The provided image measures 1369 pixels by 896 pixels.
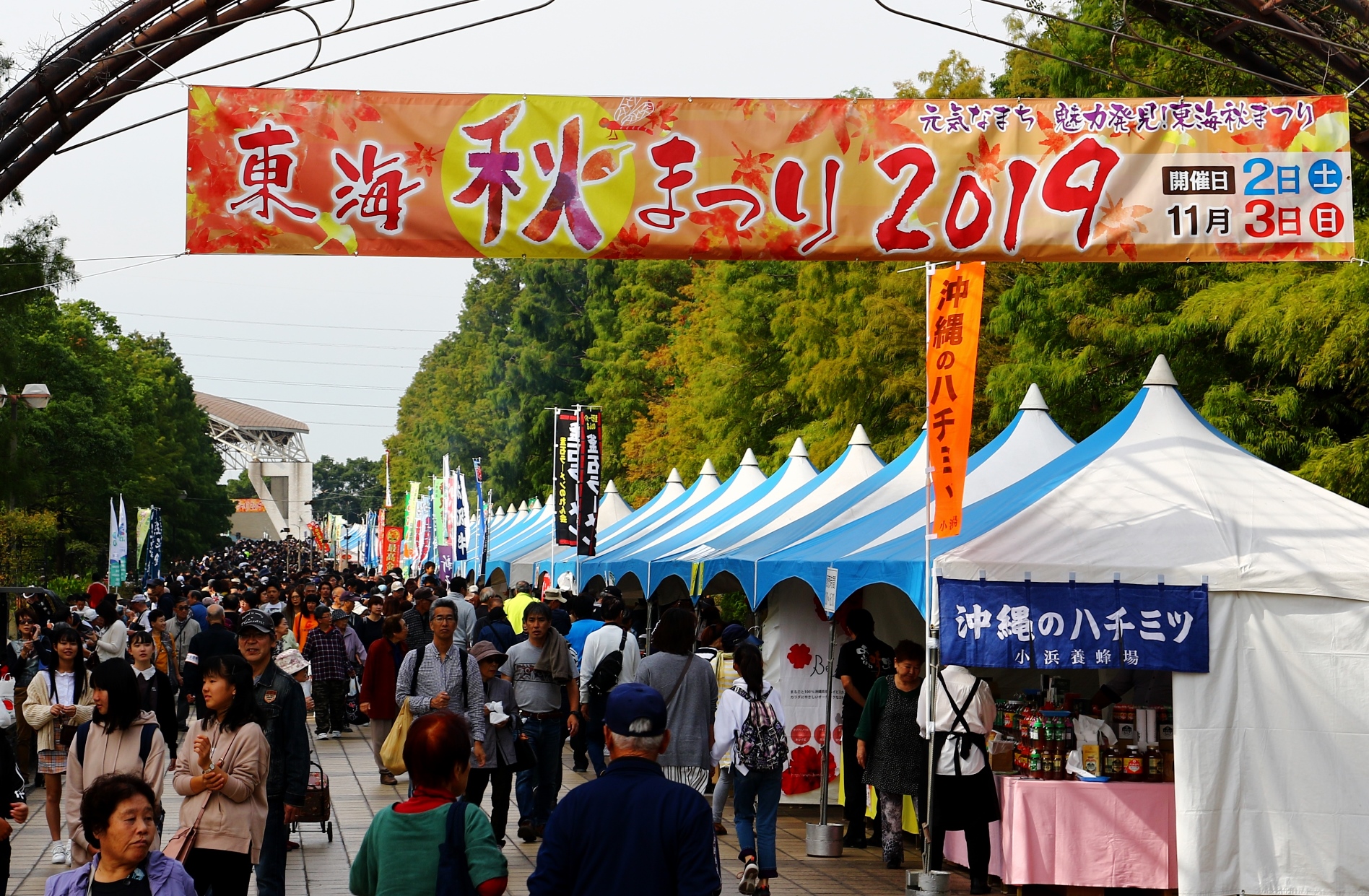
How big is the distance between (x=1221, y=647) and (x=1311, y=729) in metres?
0.74

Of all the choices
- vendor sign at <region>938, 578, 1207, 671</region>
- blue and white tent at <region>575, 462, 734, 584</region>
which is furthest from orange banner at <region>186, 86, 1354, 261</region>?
blue and white tent at <region>575, 462, 734, 584</region>

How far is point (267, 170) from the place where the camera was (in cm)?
851

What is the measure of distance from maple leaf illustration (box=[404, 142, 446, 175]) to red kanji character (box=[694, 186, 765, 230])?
1.45m

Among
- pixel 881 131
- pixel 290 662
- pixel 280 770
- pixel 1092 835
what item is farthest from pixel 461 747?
pixel 1092 835

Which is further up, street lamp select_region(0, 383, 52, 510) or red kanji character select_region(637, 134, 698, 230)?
street lamp select_region(0, 383, 52, 510)

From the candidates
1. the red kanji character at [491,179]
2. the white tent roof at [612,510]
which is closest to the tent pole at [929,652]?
the red kanji character at [491,179]

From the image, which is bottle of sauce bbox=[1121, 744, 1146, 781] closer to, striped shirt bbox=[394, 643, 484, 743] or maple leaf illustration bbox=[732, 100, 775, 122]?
→ striped shirt bbox=[394, 643, 484, 743]

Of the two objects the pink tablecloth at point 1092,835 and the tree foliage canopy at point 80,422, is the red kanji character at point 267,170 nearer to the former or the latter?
the pink tablecloth at point 1092,835

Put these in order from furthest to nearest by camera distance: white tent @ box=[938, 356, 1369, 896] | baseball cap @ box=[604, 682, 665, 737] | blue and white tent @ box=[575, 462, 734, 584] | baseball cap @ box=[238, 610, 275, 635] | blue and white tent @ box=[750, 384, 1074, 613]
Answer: blue and white tent @ box=[575, 462, 734, 584] < blue and white tent @ box=[750, 384, 1074, 613] < white tent @ box=[938, 356, 1369, 896] < baseball cap @ box=[238, 610, 275, 635] < baseball cap @ box=[604, 682, 665, 737]

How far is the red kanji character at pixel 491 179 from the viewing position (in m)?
8.60

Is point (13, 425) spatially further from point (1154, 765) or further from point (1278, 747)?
point (1278, 747)

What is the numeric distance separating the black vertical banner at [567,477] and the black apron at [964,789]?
448 inches

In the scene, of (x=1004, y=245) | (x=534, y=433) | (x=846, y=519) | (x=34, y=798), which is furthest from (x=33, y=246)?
(x=534, y=433)

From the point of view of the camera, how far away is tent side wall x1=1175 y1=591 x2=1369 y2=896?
9.23m
